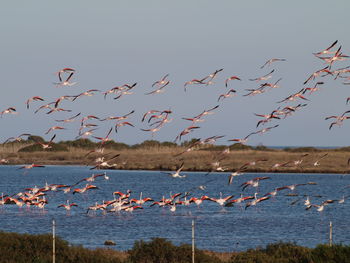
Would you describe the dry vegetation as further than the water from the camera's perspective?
Yes

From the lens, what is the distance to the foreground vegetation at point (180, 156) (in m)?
110

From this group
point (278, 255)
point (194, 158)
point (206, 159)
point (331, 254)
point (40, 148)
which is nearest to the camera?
point (331, 254)

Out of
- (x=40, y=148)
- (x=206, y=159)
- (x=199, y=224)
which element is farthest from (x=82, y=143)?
(x=199, y=224)

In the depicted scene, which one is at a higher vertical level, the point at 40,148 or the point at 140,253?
the point at 40,148

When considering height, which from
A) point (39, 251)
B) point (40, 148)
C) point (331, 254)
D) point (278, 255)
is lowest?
point (278, 255)

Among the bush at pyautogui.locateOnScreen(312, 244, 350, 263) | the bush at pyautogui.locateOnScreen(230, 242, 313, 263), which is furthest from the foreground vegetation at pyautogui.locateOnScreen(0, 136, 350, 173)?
the bush at pyautogui.locateOnScreen(312, 244, 350, 263)

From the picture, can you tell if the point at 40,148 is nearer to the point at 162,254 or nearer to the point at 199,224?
the point at 199,224

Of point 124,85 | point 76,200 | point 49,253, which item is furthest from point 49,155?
point 49,253

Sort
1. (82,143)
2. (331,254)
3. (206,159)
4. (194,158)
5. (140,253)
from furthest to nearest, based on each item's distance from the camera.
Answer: (82,143) < (194,158) < (206,159) < (140,253) < (331,254)

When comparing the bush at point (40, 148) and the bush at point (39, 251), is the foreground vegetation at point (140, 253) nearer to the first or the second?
the bush at point (39, 251)

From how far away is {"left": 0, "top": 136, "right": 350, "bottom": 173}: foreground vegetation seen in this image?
10950 cm

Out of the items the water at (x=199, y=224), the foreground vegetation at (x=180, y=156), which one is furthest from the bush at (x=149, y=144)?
the water at (x=199, y=224)

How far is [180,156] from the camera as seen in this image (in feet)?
381

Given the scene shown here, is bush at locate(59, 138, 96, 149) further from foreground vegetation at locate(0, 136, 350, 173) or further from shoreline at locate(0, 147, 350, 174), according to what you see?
shoreline at locate(0, 147, 350, 174)
